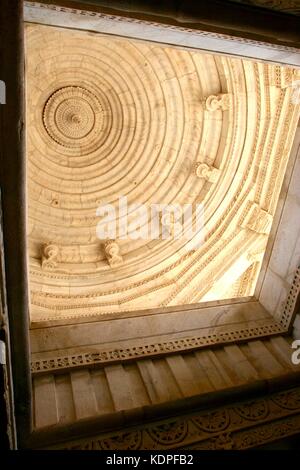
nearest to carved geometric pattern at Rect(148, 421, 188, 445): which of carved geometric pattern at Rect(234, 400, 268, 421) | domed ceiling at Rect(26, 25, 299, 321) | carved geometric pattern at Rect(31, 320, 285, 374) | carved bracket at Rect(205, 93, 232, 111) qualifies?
carved geometric pattern at Rect(234, 400, 268, 421)

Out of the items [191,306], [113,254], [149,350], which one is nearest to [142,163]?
[113,254]

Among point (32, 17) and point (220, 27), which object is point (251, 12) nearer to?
point (220, 27)

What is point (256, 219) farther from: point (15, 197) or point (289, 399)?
point (15, 197)

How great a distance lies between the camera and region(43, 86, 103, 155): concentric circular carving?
9.30m

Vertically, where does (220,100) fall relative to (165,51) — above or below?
below

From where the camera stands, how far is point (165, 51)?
8.34 metres

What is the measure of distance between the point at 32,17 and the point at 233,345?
339 cm

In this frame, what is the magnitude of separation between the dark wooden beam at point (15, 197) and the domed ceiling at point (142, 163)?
560cm

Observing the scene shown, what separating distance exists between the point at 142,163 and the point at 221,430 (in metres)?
7.55

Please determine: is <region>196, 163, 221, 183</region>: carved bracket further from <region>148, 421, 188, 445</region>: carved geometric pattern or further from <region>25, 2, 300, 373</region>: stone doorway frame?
<region>148, 421, 188, 445</region>: carved geometric pattern
